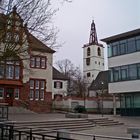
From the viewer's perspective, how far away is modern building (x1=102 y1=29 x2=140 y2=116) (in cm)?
4344

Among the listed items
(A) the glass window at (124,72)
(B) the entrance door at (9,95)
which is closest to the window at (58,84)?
(B) the entrance door at (9,95)

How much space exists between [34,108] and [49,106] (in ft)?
10.5

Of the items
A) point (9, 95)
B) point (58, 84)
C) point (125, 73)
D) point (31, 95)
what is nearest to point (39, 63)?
point (31, 95)

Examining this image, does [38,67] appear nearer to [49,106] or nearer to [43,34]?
[49,106]

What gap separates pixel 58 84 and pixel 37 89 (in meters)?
19.9

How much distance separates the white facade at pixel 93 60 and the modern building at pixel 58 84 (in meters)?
34.4

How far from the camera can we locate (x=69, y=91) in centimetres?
8088

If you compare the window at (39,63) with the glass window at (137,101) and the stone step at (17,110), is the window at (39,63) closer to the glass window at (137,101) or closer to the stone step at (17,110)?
the stone step at (17,110)

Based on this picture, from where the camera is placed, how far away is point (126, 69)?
148 ft

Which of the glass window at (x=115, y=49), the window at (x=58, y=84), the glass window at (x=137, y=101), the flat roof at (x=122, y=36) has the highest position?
the flat roof at (x=122, y=36)

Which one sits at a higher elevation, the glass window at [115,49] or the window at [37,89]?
the glass window at [115,49]

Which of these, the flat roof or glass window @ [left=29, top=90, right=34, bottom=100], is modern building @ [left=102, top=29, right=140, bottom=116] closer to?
the flat roof

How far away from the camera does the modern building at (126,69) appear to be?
43.4m

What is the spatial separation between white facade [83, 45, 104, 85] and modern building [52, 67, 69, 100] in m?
34.4
